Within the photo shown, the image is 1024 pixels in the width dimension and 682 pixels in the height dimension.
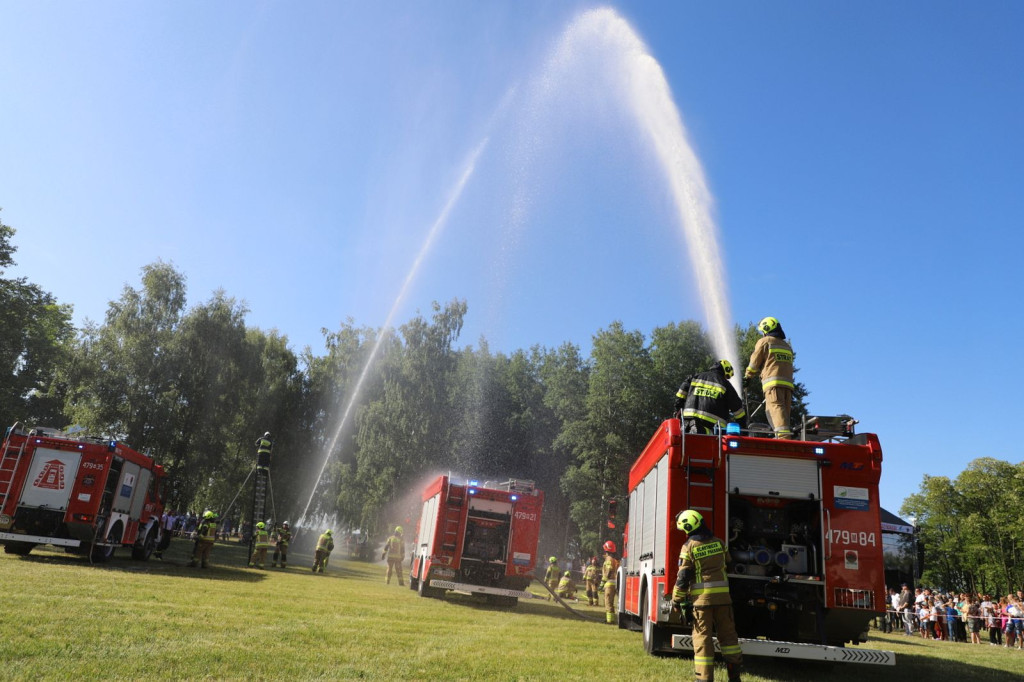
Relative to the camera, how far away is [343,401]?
4616 cm

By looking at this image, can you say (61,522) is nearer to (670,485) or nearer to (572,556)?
(670,485)

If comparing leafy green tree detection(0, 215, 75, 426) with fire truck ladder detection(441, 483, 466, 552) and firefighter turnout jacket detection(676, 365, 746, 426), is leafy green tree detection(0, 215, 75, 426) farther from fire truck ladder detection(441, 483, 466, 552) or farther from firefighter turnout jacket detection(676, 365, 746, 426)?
firefighter turnout jacket detection(676, 365, 746, 426)

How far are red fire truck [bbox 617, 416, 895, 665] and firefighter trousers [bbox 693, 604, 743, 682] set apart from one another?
60 centimetres

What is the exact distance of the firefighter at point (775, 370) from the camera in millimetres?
9477

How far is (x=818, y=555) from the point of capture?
816 centimetres

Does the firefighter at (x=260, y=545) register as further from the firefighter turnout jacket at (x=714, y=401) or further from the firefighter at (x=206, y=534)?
the firefighter turnout jacket at (x=714, y=401)

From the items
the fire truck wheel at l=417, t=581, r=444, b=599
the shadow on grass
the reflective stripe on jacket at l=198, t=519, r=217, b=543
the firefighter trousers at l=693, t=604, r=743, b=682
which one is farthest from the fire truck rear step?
the reflective stripe on jacket at l=198, t=519, r=217, b=543

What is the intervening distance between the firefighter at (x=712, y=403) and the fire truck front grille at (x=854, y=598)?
244 cm

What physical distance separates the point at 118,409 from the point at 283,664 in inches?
1303

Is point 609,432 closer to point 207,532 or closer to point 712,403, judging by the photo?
point 207,532

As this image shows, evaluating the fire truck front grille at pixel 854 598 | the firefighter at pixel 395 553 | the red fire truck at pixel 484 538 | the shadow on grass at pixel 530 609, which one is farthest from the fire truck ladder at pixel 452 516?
the fire truck front grille at pixel 854 598

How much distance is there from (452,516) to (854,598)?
1100 cm

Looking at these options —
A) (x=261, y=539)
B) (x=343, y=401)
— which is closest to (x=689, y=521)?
(x=261, y=539)

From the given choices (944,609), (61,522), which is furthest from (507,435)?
(61,522)
